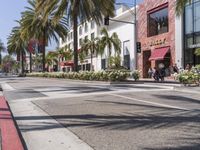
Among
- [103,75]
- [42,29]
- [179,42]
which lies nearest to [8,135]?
[103,75]

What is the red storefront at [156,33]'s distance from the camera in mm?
47594

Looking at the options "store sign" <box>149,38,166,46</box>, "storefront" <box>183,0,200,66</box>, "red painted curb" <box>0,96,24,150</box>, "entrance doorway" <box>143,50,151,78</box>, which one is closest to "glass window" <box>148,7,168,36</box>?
"store sign" <box>149,38,166,46</box>

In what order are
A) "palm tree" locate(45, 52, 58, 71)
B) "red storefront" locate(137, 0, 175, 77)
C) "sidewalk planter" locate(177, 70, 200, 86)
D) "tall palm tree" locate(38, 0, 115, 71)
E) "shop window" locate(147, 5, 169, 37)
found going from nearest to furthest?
1. "sidewalk planter" locate(177, 70, 200, 86)
2. "tall palm tree" locate(38, 0, 115, 71)
3. "red storefront" locate(137, 0, 175, 77)
4. "shop window" locate(147, 5, 169, 37)
5. "palm tree" locate(45, 52, 58, 71)

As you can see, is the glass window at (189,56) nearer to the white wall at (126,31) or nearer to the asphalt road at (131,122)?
the white wall at (126,31)

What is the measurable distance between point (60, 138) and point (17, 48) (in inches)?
3292

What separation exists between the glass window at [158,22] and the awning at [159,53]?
2179mm

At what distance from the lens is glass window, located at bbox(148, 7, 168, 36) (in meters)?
49.9

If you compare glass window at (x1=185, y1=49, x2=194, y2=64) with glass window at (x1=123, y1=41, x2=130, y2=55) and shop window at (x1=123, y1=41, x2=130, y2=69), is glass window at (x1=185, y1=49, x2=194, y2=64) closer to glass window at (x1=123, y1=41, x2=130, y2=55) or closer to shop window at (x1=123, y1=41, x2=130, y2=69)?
shop window at (x1=123, y1=41, x2=130, y2=69)

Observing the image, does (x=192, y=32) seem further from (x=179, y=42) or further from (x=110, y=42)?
(x=110, y=42)

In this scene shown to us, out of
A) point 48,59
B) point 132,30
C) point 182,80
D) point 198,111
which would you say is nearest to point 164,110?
point 198,111

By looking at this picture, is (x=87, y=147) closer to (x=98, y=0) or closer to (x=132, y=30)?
(x=98, y=0)

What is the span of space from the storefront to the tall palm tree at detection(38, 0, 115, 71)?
8196 millimetres

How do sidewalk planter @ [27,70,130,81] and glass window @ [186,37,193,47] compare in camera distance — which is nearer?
sidewalk planter @ [27,70,130,81]

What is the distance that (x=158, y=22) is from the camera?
51594mm
